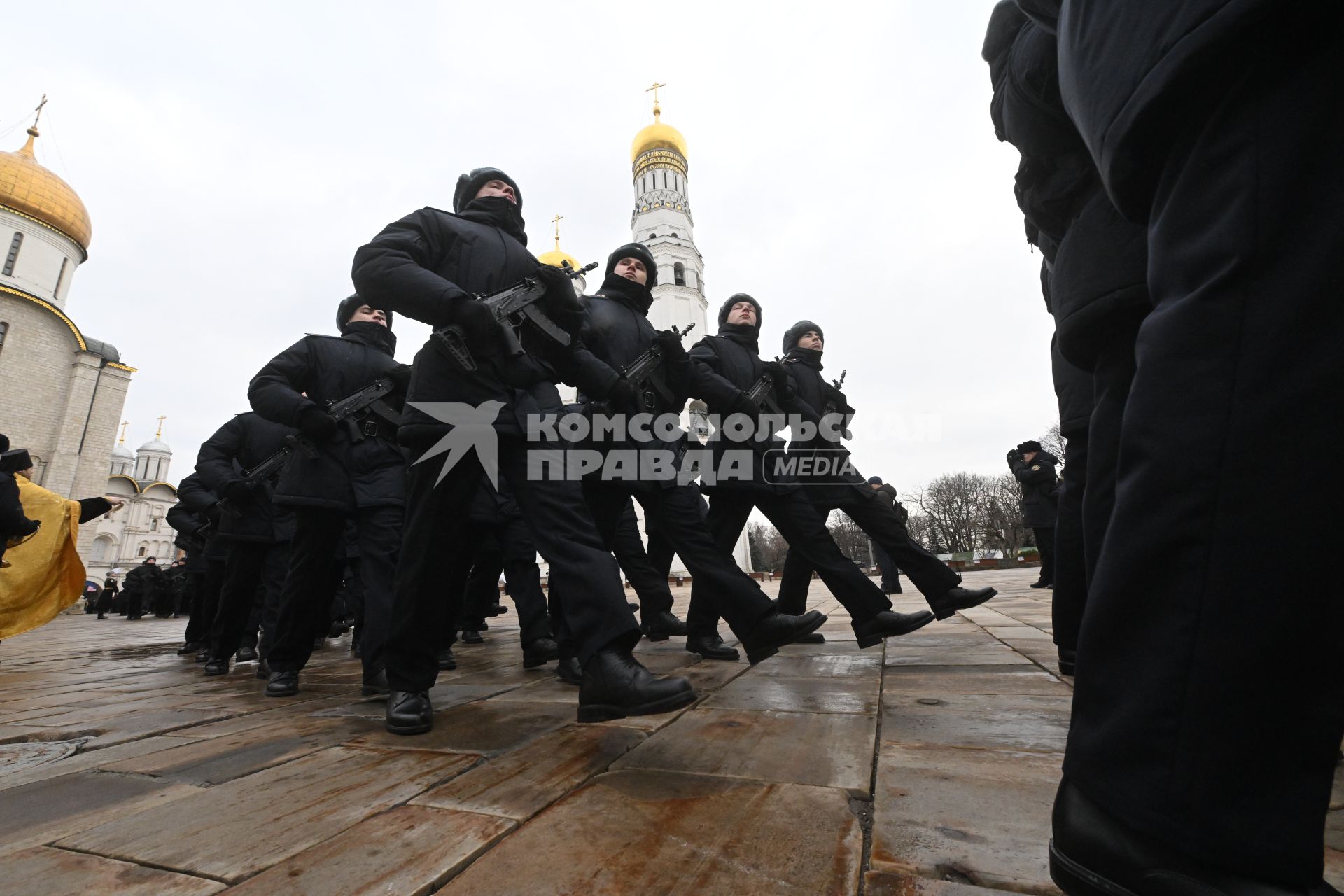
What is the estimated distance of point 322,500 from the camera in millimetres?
3096

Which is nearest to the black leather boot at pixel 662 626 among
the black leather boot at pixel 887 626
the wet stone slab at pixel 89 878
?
the black leather boot at pixel 887 626

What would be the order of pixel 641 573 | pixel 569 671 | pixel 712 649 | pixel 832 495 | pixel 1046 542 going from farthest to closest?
pixel 1046 542
pixel 641 573
pixel 832 495
pixel 712 649
pixel 569 671

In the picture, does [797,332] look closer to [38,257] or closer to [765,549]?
[38,257]

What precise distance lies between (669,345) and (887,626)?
1866 mm

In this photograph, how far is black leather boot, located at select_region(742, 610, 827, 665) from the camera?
2.58m

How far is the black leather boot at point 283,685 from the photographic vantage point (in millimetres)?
2975

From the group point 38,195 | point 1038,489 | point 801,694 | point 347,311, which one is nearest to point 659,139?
point 38,195

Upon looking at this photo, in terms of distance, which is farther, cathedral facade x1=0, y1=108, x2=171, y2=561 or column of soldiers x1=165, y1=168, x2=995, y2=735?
cathedral facade x1=0, y1=108, x2=171, y2=561

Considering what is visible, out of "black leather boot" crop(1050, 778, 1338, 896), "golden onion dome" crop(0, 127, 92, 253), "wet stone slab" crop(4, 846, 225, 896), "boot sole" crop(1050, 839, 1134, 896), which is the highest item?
"golden onion dome" crop(0, 127, 92, 253)

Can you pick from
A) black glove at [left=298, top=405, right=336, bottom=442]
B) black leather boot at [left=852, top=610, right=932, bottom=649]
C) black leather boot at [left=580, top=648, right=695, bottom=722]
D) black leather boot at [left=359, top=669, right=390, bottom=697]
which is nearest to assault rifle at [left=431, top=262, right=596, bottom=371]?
black leather boot at [left=580, top=648, right=695, bottom=722]

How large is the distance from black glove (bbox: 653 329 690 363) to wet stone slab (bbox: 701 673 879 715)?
1750 mm

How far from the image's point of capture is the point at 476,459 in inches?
87.1

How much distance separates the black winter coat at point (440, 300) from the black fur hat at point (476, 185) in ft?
1.24

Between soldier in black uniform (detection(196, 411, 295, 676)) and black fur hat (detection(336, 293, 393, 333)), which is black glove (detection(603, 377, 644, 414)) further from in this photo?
soldier in black uniform (detection(196, 411, 295, 676))
